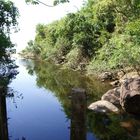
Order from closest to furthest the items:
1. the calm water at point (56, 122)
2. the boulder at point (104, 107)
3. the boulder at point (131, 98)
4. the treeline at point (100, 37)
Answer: the calm water at point (56, 122) < the boulder at point (131, 98) < the boulder at point (104, 107) < the treeline at point (100, 37)

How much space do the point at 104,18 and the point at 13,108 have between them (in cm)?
2197

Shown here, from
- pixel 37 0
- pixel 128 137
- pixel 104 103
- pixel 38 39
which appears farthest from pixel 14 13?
pixel 38 39

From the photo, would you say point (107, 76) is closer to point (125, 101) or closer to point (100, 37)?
point (100, 37)

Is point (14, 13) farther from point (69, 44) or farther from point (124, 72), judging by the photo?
point (69, 44)

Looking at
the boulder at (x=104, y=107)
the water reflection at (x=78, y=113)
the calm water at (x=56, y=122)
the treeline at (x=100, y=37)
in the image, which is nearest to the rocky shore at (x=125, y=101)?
the boulder at (x=104, y=107)

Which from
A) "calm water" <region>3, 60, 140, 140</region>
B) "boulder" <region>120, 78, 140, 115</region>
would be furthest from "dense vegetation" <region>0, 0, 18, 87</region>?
"boulder" <region>120, 78, 140, 115</region>

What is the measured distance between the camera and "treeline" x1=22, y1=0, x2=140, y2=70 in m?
22.3

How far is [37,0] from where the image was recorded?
12305 millimetres

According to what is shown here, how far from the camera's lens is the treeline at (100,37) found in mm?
22312

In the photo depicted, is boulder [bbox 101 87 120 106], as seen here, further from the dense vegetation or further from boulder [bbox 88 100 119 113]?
the dense vegetation

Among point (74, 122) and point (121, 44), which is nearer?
point (74, 122)

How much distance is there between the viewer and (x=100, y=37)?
120 feet

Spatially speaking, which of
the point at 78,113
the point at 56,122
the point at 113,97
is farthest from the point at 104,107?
the point at 78,113

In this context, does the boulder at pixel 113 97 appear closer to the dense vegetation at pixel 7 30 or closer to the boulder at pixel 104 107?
the boulder at pixel 104 107
